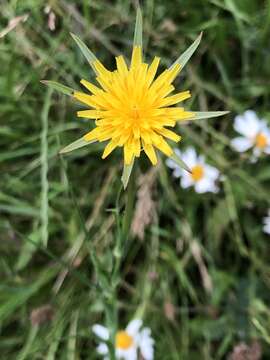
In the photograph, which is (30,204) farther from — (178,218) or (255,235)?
(255,235)

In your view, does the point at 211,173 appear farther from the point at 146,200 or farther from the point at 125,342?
the point at 125,342

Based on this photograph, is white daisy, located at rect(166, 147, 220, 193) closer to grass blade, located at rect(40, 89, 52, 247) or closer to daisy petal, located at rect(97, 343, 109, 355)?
grass blade, located at rect(40, 89, 52, 247)

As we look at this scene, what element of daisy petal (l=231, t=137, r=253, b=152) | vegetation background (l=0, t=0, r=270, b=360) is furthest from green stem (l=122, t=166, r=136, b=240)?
daisy petal (l=231, t=137, r=253, b=152)

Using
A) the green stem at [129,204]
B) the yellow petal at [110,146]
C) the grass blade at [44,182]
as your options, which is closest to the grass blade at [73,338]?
the grass blade at [44,182]

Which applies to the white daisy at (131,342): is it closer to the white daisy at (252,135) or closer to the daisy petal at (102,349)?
the daisy petal at (102,349)

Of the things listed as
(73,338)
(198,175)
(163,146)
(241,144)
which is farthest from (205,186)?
(163,146)

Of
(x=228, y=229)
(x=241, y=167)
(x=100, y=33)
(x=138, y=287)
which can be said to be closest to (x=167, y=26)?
(x=100, y=33)
